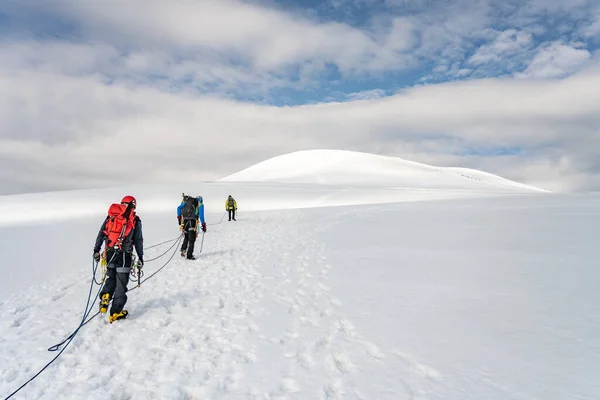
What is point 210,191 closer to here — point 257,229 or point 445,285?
point 257,229

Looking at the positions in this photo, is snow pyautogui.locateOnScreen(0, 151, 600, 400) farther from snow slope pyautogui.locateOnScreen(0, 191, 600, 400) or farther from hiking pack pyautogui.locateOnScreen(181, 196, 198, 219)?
hiking pack pyautogui.locateOnScreen(181, 196, 198, 219)

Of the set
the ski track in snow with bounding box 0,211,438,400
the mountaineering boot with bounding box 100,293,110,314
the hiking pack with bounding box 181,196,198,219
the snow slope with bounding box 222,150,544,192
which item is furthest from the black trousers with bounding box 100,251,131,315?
the snow slope with bounding box 222,150,544,192

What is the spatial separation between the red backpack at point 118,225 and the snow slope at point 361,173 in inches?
2531

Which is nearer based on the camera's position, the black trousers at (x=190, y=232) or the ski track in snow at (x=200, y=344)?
the ski track in snow at (x=200, y=344)

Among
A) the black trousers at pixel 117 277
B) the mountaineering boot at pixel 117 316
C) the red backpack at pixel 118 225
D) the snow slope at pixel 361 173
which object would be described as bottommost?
the mountaineering boot at pixel 117 316

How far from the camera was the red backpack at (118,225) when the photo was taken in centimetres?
654

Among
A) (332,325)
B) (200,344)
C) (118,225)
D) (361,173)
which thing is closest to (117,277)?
(118,225)

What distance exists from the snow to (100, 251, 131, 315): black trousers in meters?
0.41

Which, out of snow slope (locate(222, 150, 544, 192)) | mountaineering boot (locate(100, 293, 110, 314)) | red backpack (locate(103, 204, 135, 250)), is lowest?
mountaineering boot (locate(100, 293, 110, 314))

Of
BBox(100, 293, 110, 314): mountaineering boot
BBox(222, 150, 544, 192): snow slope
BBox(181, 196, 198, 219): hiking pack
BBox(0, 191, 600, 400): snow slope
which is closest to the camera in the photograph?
BBox(0, 191, 600, 400): snow slope

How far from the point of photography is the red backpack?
6.54 meters

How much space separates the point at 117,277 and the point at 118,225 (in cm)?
99

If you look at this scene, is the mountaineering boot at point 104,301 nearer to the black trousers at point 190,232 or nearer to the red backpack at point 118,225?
the red backpack at point 118,225

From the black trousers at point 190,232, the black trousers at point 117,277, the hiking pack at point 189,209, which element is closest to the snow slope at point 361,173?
the black trousers at point 190,232
